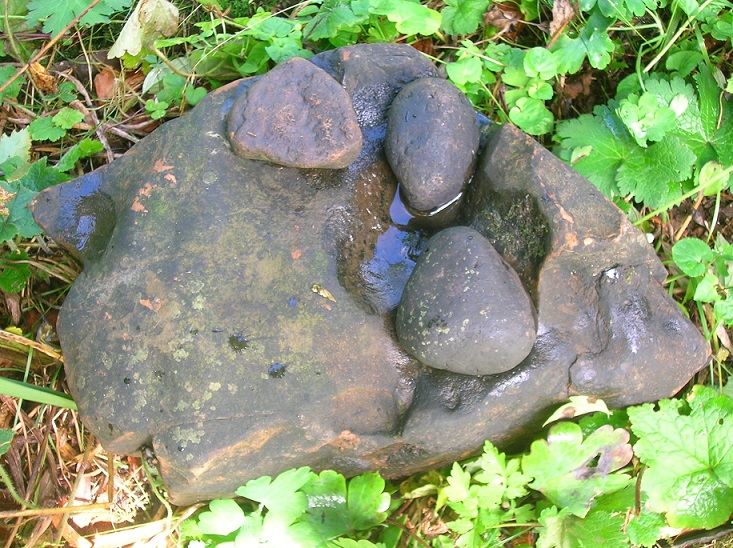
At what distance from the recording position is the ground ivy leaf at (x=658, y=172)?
2895 mm

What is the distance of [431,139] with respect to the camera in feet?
7.96

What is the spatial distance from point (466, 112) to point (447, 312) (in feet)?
2.65

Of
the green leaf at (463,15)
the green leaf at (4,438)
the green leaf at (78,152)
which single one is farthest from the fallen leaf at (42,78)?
the green leaf at (463,15)

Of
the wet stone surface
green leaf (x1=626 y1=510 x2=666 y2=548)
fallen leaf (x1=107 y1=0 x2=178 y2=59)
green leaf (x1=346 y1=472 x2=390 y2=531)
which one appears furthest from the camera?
fallen leaf (x1=107 y1=0 x2=178 y2=59)

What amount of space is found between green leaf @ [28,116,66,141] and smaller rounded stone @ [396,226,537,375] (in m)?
1.95

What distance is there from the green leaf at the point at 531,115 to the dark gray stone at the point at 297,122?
953 mm

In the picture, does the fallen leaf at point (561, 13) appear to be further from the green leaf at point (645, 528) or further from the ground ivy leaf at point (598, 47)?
the green leaf at point (645, 528)

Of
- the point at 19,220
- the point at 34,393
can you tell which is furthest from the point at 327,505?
the point at 19,220

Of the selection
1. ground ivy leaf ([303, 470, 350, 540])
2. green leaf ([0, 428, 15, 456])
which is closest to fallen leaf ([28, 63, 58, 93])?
green leaf ([0, 428, 15, 456])

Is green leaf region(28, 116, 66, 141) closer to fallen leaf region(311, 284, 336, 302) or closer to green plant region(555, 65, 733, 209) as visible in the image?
fallen leaf region(311, 284, 336, 302)

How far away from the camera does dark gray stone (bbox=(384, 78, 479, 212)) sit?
2.44 m

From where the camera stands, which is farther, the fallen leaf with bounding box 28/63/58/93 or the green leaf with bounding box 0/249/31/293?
the fallen leaf with bounding box 28/63/58/93

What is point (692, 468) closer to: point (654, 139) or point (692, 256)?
point (692, 256)

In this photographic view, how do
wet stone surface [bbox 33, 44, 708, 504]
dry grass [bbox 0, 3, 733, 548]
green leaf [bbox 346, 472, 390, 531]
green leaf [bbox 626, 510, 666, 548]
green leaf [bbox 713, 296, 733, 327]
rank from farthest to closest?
green leaf [bbox 713, 296, 733, 327], dry grass [bbox 0, 3, 733, 548], green leaf [bbox 626, 510, 666, 548], green leaf [bbox 346, 472, 390, 531], wet stone surface [bbox 33, 44, 708, 504]
